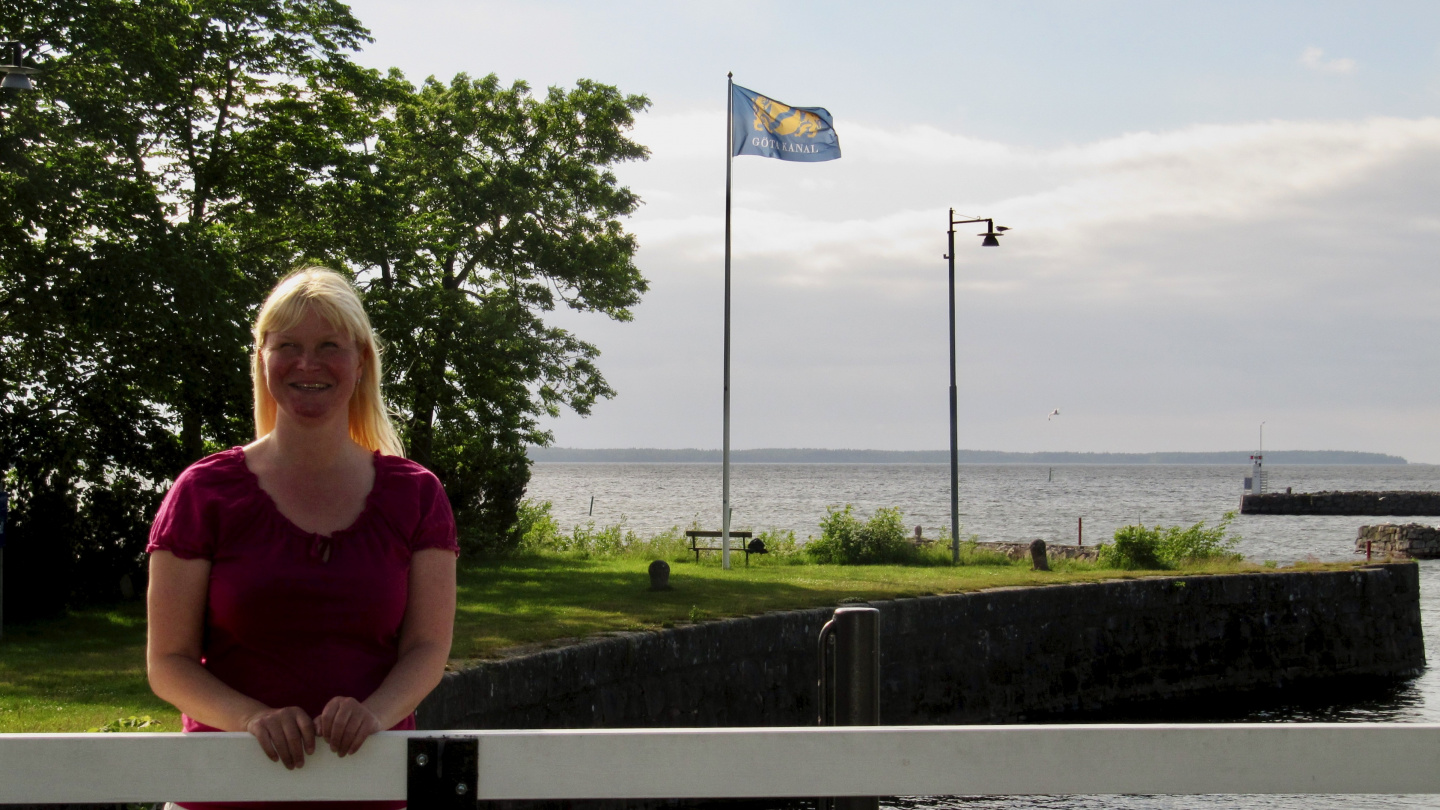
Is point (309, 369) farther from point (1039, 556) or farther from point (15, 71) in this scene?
point (1039, 556)

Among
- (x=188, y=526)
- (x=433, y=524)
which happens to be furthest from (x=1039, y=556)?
(x=188, y=526)

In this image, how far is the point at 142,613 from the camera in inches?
609

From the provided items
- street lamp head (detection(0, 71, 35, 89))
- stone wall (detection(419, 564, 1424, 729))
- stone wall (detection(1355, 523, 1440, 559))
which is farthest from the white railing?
stone wall (detection(1355, 523, 1440, 559))

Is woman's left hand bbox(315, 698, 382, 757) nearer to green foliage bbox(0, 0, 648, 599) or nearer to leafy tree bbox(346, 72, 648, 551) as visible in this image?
green foliage bbox(0, 0, 648, 599)

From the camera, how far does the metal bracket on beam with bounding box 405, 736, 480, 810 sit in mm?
1815

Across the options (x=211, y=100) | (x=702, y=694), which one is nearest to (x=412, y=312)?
(x=211, y=100)

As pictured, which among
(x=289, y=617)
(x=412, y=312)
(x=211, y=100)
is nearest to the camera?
(x=289, y=617)

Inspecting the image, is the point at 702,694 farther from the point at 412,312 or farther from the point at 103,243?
the point at 412,312

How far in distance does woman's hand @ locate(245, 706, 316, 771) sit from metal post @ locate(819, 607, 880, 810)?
5.07 feet

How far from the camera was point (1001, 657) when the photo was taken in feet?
55.0

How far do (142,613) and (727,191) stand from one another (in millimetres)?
12060

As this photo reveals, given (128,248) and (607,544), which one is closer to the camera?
(128,248)

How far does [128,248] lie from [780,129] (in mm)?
11968

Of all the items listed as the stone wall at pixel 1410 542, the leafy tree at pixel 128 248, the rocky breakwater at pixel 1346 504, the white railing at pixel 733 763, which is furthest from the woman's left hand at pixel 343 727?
the rocky breakwater at pixel 1346 504
